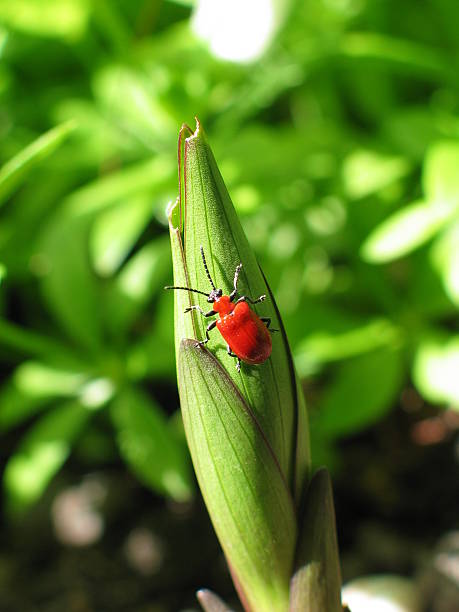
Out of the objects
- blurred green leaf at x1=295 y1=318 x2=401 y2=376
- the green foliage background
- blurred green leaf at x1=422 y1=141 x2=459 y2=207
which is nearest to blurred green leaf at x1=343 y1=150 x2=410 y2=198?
the green foliage background

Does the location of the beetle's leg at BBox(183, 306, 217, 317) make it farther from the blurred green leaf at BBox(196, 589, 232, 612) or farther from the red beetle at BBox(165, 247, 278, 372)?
the blurred green leaf at BBox(196, 589, 232, 612)

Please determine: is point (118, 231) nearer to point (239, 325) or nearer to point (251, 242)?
point (251, 242)

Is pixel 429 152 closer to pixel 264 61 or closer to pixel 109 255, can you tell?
pixel 264 61

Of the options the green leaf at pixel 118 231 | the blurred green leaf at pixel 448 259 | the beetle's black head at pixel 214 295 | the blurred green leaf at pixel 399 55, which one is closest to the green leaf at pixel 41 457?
the green leaf at pixel 118 231

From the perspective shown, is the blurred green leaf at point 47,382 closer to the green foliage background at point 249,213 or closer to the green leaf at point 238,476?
the green foliage background at point 249,213

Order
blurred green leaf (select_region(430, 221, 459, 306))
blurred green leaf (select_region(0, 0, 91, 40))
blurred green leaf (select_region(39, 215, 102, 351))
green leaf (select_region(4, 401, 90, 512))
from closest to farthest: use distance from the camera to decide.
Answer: blurred green leaf (select_region(430, 221, 459, 306)) → green leaf (select_region(4, 401, 90, 512)) → blurred green leaf (select_region(39, 215, 102, 351)) → blurred green leaf (select_region(0, 0, 91, 40))

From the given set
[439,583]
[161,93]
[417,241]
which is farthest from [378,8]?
[439,583]

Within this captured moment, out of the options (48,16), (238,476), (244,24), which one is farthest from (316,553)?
(48,16)
